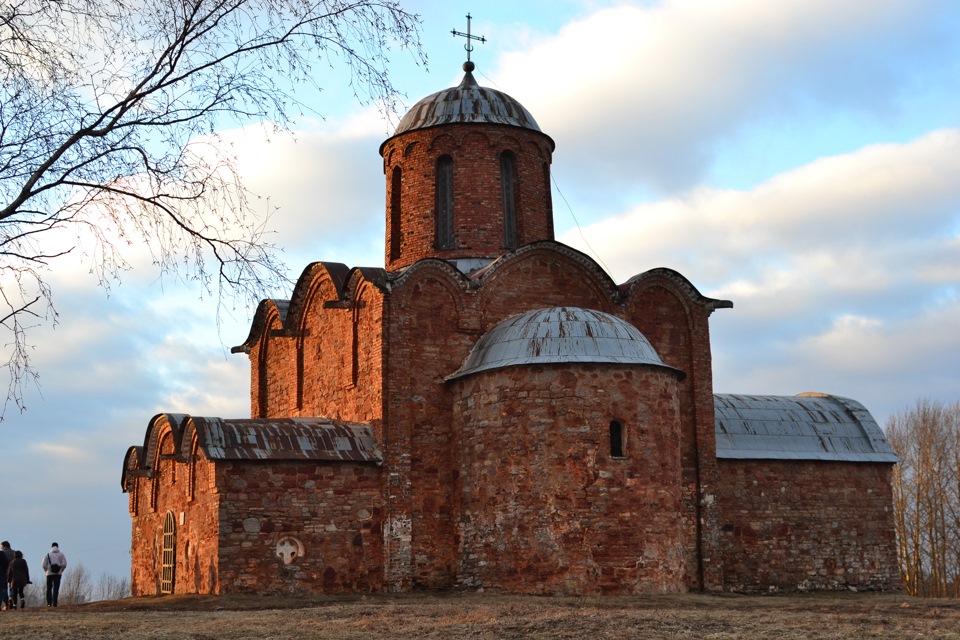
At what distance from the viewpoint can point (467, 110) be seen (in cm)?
2114

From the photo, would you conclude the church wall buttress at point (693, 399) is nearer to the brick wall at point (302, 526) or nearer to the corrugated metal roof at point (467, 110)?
the corrugated metal roof at point (467, 110)

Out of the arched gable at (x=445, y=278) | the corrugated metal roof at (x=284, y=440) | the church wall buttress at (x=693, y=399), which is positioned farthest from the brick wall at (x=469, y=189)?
the corrugated metal roof at (x=284, y=440)

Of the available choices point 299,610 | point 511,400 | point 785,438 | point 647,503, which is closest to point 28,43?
point 299,610

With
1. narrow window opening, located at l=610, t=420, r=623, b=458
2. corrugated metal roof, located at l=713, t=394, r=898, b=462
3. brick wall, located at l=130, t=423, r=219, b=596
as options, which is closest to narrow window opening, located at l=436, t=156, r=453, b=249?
narrow window opening, located at l=610, t=420, r=623, b=458

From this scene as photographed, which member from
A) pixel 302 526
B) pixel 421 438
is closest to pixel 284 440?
pixel 302 526

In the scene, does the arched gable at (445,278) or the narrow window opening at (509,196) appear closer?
the arched gable at (445,278)

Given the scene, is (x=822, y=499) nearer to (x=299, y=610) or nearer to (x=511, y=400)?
(x=511, y=400)

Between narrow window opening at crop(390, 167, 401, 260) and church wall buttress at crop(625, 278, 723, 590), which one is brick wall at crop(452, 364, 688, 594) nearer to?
church wall buttress at crop(625, 278, 723, 590)

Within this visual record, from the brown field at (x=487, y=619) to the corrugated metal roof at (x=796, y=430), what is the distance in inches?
216

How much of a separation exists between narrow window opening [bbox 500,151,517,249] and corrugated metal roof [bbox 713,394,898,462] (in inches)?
204

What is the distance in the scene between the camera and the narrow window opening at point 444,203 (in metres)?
20.7

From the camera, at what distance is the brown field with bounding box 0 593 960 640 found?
Answer: 1098cm

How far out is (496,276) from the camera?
19.2m

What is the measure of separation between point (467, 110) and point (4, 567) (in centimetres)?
1109
